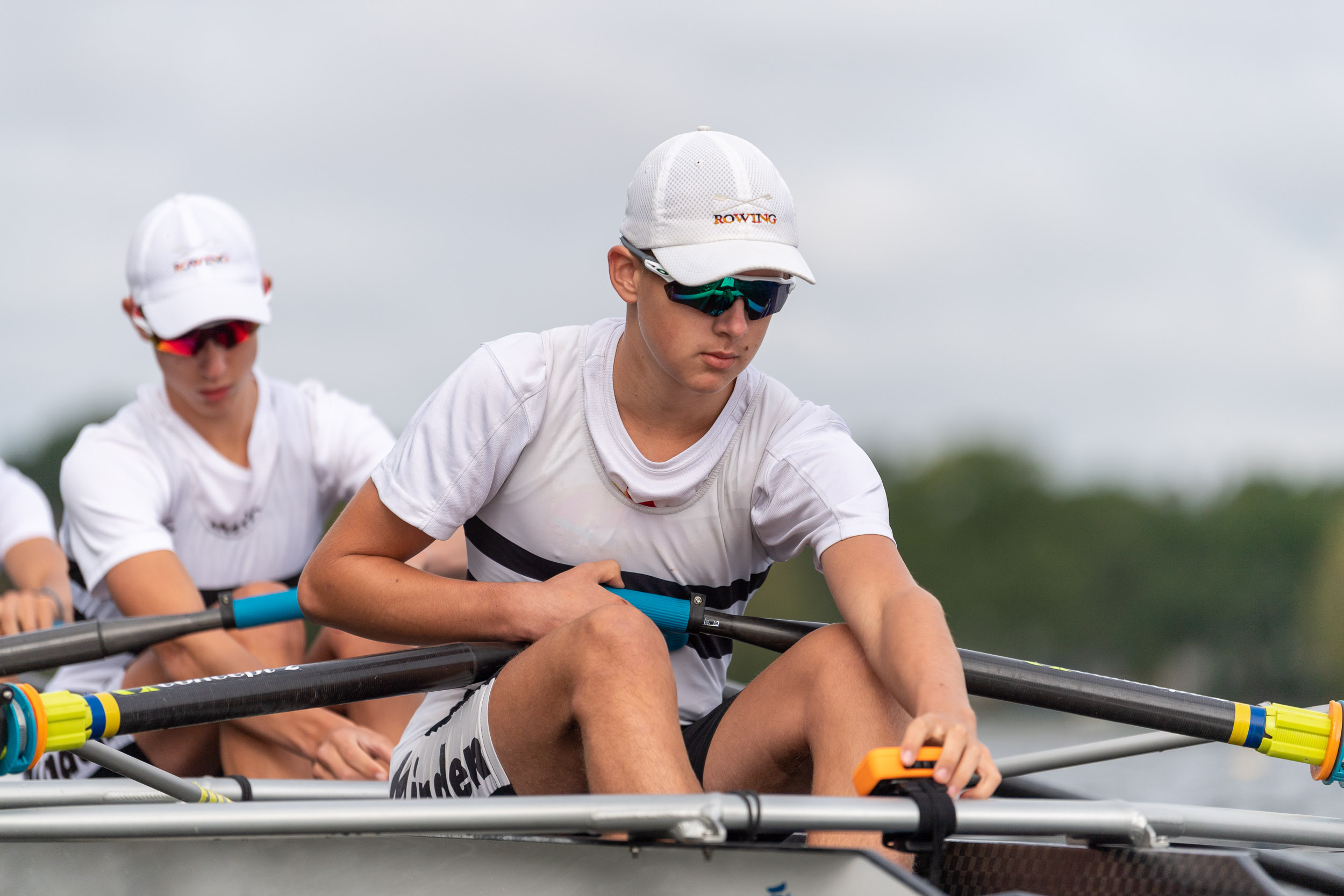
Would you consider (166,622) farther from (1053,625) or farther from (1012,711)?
(1053,625)

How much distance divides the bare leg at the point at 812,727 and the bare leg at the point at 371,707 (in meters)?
1.45

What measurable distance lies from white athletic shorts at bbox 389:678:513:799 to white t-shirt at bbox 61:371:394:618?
1.51m

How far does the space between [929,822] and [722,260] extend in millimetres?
1057

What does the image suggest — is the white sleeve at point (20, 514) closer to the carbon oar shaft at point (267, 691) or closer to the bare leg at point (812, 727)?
the carbon oar shaft at point (267, 691)

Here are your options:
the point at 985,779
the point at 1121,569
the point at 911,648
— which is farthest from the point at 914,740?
the point at 1121,569

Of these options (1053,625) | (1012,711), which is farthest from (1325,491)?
(1012,711)

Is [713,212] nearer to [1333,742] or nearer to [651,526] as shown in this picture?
[651,526]

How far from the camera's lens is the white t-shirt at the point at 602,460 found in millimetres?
2607

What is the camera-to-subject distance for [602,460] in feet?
8.87

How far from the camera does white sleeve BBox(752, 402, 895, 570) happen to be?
2.58m

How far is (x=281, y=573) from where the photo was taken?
4.44 meters

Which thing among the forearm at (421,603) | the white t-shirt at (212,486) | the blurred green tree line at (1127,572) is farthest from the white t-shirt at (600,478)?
the blurred green tree line at (1127,572)

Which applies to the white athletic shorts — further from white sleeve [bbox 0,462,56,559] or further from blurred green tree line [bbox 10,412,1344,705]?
blurred green tree line [bbox 10,412,1344,705]

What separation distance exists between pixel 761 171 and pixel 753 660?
33855 millimetres
